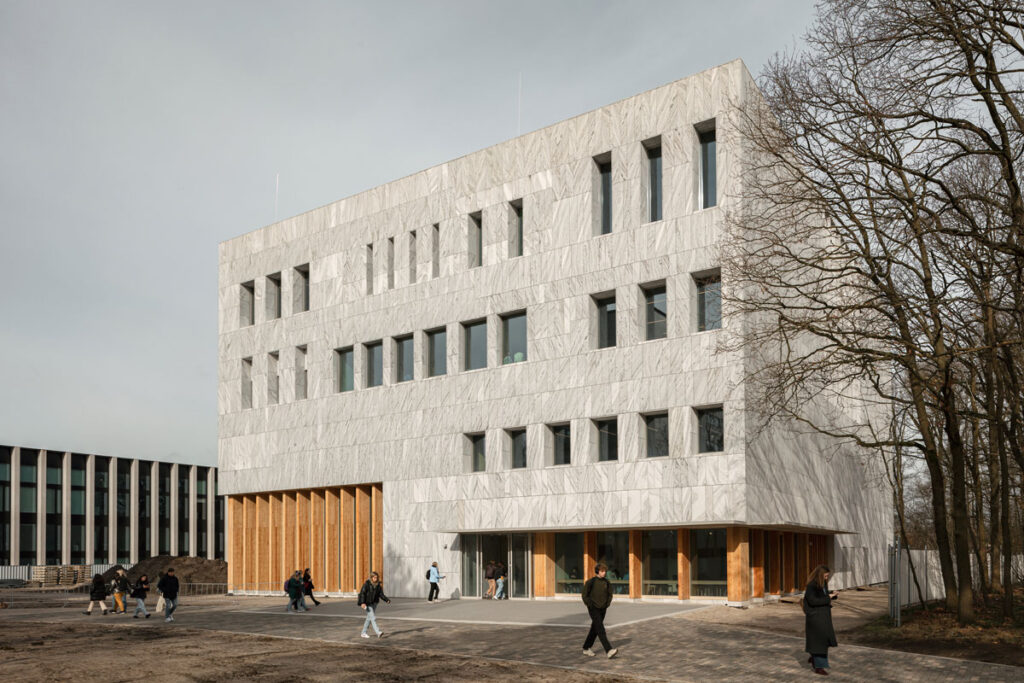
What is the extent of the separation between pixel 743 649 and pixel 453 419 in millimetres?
18768

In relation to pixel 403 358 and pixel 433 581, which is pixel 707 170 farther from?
pixel 433 581

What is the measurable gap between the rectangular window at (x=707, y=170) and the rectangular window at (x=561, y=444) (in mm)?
8822

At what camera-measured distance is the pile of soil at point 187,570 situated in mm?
56938

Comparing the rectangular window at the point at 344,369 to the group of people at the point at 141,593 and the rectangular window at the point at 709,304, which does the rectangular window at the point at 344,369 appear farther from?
the rectangular window at the point at 709,304

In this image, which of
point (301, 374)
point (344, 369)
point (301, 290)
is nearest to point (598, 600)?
point (344, 369)

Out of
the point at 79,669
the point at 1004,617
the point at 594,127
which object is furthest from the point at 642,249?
the point at 79,669

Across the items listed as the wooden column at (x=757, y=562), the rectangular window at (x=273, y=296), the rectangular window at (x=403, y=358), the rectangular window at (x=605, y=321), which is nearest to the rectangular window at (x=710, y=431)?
the wooden column at (x=757, y=562)

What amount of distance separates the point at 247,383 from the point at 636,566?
73.7 feet

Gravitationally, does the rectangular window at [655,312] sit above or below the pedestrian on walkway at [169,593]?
above

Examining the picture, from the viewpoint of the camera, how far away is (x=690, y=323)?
31.7m

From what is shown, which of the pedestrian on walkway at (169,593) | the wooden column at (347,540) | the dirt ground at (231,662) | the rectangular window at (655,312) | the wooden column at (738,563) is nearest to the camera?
the dirt ground at (231,662)

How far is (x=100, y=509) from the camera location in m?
84.9

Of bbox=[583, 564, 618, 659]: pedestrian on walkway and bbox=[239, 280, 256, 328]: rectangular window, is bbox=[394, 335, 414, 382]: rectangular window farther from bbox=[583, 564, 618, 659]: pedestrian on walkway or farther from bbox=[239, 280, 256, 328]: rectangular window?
bbox=[583, 564, 618, 659]: pedestrian on walkway

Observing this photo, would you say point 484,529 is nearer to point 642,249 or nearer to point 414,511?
point 414,511
